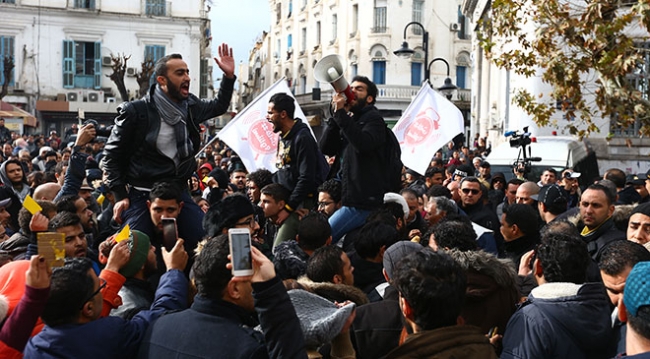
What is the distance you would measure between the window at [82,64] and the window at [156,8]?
11.1 ft

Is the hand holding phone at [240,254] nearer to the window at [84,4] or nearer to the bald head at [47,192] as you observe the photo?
the bald head at [47,192]

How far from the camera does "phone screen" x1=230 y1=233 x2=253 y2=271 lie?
2756mm

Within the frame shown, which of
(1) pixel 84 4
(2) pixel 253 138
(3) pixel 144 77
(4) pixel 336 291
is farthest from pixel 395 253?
(1) pixel 84 4

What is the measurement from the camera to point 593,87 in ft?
60.6

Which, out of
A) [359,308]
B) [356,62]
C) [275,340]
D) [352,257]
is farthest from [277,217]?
[356,62]

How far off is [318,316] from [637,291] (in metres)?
1.34

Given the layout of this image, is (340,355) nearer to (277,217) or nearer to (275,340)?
(275,340)

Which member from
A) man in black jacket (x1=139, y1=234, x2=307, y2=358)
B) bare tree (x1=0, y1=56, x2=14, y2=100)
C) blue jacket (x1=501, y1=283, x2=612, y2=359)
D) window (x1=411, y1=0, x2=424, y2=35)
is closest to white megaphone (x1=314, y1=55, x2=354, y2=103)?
blue jacket (x1=501, y1=283, x2=612, y2=359)

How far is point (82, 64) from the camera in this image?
41.5 metres

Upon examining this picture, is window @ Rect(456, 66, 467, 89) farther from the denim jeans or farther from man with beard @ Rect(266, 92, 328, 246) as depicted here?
the denim jeans

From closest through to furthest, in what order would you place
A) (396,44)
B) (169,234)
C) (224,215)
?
(169,234) → (224,215) → (396,44)

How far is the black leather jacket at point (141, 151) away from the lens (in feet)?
17.4

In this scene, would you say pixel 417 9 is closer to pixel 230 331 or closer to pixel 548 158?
pixel 548 158

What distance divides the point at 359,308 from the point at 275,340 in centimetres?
93
